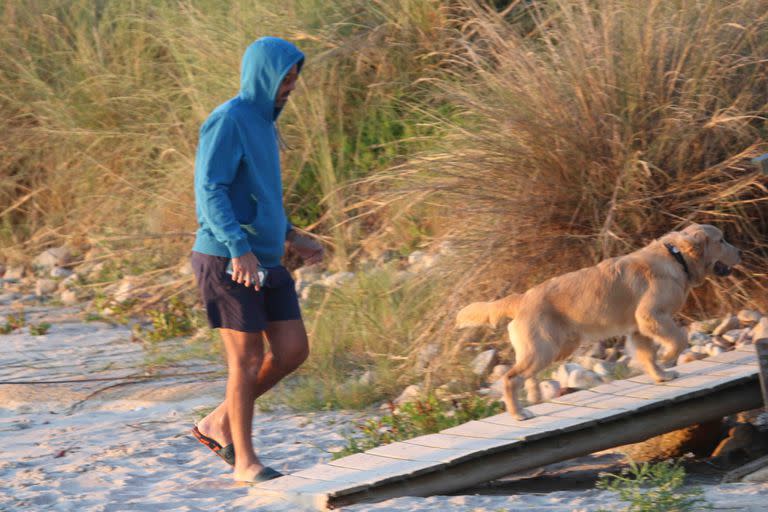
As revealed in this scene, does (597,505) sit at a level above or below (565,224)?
below

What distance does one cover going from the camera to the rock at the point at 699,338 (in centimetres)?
655

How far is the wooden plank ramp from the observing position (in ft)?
15.6

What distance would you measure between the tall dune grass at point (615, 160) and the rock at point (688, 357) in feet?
1.55

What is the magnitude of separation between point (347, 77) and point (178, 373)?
3538mm

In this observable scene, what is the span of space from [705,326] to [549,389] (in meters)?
1.13

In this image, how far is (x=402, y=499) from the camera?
474cm

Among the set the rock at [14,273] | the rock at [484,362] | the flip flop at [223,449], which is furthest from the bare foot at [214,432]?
the rock at [14,273]

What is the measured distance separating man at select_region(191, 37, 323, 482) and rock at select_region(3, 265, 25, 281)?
6429mm

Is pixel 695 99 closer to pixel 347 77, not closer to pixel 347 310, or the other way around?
pixel 347 310

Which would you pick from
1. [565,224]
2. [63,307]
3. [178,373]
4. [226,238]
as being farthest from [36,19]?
[226,238]

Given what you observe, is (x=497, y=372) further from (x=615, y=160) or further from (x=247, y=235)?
(x=247, y=235)

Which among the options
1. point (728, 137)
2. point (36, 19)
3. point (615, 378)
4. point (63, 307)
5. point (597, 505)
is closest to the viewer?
point (597, 505)

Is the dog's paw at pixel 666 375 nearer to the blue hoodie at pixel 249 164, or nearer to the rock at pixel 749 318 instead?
the rock at pixel 749 318

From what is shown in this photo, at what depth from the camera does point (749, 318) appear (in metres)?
6.54
